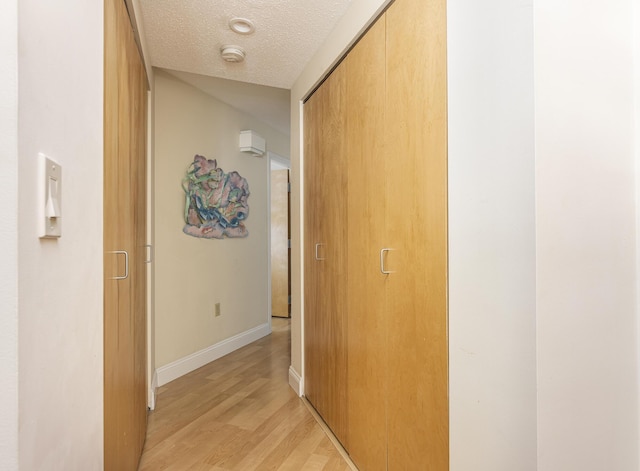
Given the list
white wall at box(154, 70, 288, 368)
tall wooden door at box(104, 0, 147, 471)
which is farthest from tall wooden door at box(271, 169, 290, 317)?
tall wooden door at box(104, 0, 147, 471)

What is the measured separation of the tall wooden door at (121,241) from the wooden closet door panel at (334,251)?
98 centimetres

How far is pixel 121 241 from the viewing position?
1.38 metres

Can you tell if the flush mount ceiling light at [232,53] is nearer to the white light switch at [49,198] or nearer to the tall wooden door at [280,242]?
the white light switch at [49,198]

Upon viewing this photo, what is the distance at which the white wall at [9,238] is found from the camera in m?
0.52

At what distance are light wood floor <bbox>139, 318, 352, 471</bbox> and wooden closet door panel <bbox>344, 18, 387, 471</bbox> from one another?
1.09ft

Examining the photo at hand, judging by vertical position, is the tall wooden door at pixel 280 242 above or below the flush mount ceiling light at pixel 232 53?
Answer: below

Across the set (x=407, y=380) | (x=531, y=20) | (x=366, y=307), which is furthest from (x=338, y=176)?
(x=531, y=20)

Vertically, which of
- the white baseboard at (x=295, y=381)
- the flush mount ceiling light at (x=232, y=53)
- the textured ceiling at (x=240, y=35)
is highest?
the textured ceiling at (x=240, y=35)

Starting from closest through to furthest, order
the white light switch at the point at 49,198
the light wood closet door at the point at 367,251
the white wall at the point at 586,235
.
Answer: the white light switch at the point at 49,198, the white wall at the point at 586,235, the light wood closet door at the point at 367,251

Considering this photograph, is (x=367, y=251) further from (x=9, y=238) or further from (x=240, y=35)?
(x=240, y=35)

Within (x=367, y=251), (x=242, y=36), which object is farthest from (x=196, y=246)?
(x=367, y=251)

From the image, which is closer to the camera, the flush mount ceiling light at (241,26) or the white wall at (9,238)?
the white wall at (9,238)

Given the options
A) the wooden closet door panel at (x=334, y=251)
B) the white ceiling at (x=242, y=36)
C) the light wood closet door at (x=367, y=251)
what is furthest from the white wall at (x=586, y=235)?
the white ceiling at (x=242, y=36)

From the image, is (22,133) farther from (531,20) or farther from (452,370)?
(452,370)
